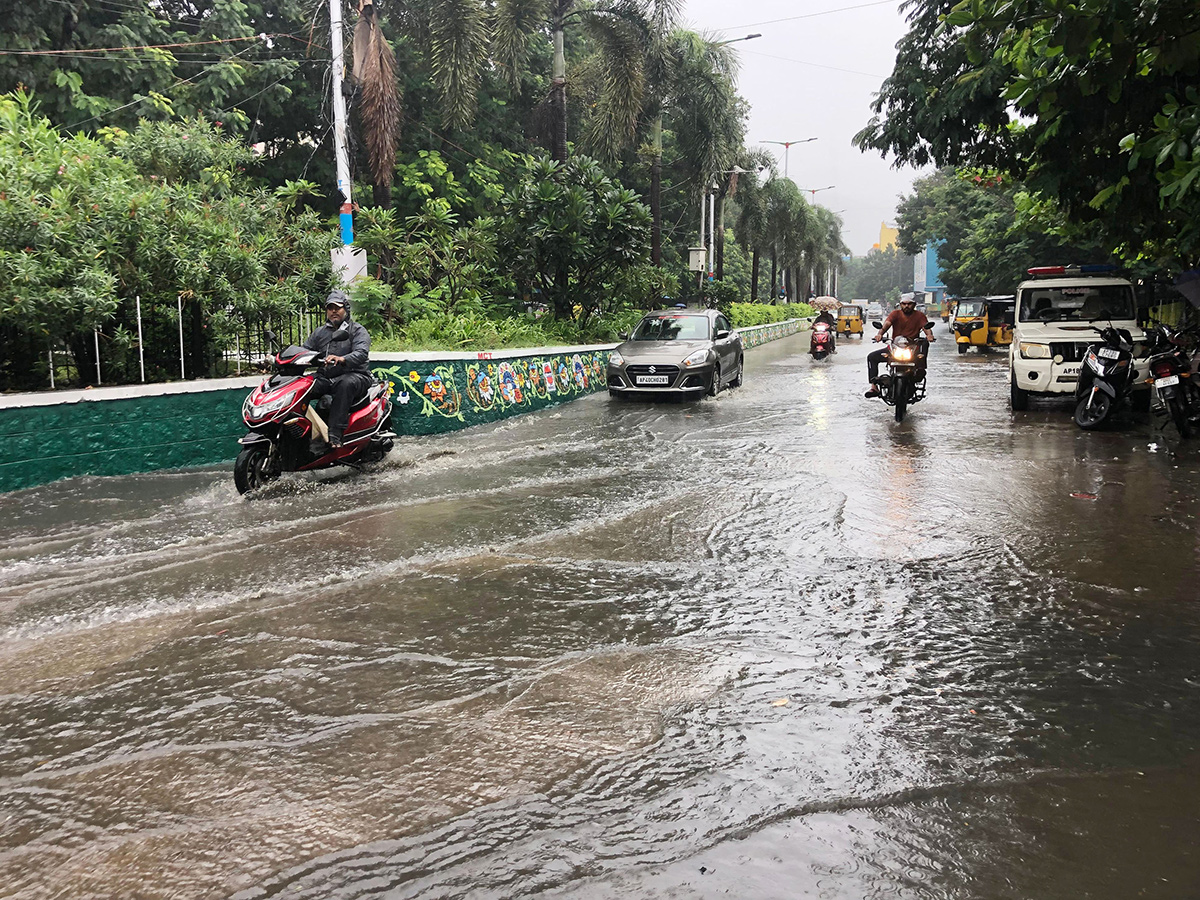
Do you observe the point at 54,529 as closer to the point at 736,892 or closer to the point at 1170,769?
the point at 736,892

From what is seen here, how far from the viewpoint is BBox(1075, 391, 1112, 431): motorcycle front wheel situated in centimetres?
1220

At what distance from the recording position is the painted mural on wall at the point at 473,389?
12.4 m

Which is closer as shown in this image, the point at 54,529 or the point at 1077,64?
the point at 1077,64

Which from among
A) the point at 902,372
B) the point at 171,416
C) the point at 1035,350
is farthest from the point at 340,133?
the point at 1035,350

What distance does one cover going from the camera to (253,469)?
8.49 m

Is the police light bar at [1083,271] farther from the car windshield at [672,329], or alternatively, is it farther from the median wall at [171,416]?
the median wall at [171,416]

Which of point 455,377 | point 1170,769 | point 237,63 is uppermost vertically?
point 237,63

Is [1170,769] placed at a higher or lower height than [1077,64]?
lower

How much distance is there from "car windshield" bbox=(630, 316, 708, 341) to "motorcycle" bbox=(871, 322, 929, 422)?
13.8ft

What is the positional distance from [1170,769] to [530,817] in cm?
223

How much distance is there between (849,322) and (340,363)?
42.7 metres

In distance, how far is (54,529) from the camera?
7148 millimetres

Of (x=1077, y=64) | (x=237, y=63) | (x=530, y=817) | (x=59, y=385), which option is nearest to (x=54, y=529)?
(x=59, y=385)

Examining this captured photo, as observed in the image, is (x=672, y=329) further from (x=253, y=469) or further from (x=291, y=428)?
(x=253, y=469)
